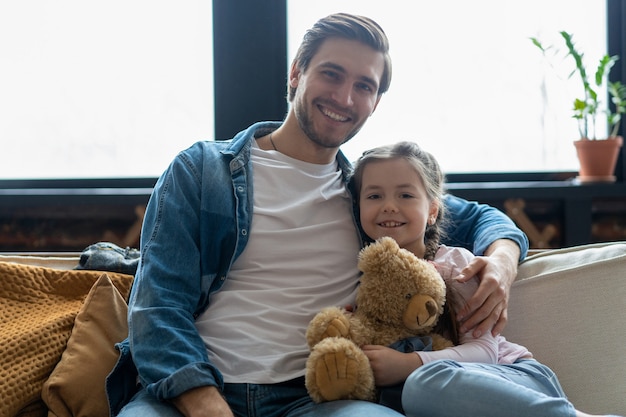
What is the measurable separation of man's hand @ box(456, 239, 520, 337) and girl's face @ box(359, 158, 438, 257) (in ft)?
0.51

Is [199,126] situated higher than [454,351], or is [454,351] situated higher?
[199,126]

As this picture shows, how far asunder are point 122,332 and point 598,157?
6.08 feet

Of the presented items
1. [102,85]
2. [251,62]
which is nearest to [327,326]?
[251,62]

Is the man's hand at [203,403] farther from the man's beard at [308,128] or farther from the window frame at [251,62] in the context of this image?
the window frame at [251,62]

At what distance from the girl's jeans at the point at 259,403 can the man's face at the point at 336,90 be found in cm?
65

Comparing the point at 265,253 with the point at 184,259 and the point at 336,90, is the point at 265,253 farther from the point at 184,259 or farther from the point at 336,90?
the point at 336,90

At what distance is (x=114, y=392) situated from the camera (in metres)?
1.43

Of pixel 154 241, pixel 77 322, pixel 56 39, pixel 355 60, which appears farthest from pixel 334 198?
pixel 56 39

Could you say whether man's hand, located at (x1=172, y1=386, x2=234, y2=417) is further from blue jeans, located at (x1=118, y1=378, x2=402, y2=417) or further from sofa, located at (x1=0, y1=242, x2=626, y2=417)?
sofa, located at (x1=0, y1=242, x2=626, y2=417)

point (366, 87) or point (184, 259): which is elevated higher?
point (366, 87)

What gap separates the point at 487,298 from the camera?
1.39 metres

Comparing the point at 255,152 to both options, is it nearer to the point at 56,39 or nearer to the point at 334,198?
the point at 334,198

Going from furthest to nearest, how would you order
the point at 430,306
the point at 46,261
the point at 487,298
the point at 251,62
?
the point at 251,62 → the point at 46,261 → the point at 487,298 → the point at 430,306

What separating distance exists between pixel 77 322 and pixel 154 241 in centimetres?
31
